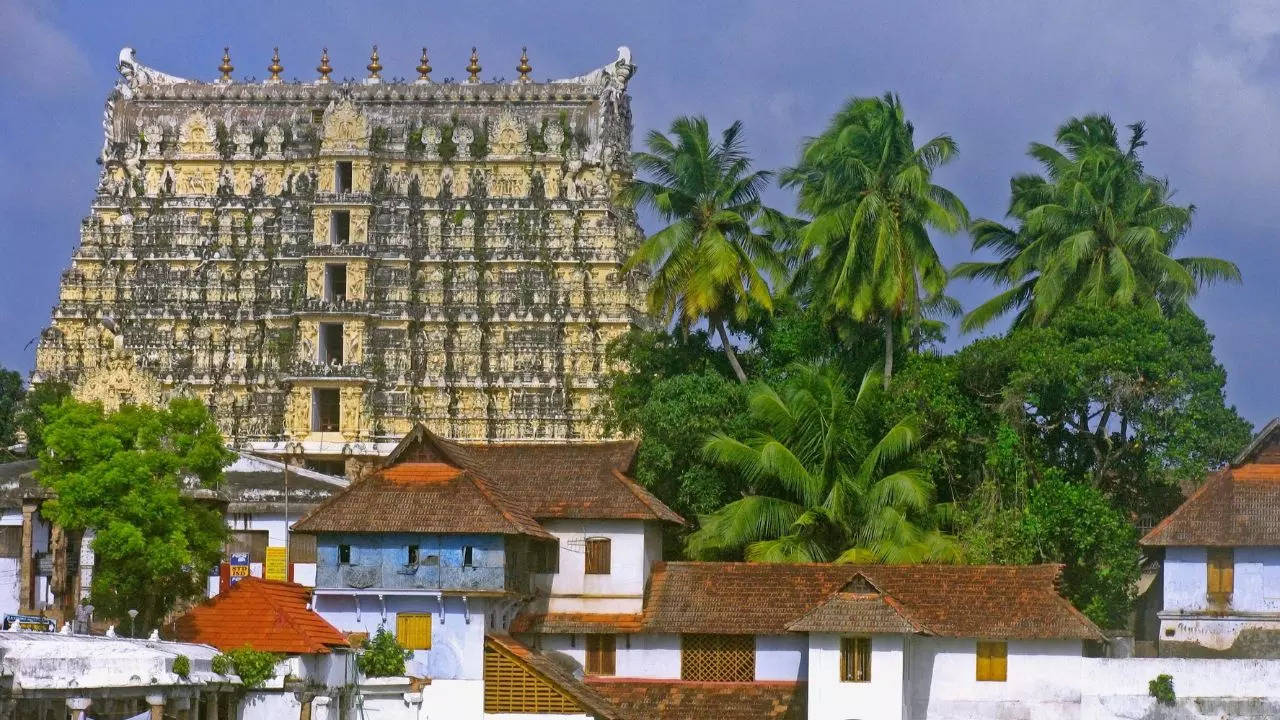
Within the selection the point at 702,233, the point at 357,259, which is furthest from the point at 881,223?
the point at 357,259

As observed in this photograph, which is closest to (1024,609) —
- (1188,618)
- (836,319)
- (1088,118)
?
(1188,618)

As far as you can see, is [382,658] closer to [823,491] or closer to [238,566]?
[823,491]

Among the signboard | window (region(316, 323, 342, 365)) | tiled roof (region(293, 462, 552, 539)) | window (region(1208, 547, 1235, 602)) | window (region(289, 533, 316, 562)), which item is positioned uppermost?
window (region(316, 323, 342, 365))

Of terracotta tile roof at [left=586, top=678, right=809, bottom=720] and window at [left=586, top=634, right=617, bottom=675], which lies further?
window at [left=586, top=634, right=617, bottom=675]

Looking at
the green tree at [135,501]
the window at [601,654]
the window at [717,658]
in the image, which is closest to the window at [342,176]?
the green tree at [135,501]

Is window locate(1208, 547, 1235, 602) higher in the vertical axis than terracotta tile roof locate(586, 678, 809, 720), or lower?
higher

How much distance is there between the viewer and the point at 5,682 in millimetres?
43750

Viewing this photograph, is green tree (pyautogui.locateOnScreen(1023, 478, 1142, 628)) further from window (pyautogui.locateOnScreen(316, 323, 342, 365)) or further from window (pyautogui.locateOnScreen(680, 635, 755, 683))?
window (pyautogui.locateOnScreen(316, 323, 342, 365))

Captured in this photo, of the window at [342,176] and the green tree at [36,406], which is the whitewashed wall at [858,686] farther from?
the window at [342,176]

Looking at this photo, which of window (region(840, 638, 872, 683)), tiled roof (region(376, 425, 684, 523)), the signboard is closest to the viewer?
window (region(840, 638, 872, 683))

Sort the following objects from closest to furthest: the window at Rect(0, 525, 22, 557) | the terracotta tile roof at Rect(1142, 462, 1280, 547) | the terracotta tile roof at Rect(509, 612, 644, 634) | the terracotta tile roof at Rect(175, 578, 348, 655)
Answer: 1. the terracotta tile roof at Rect(175, 578, 348, 655)
2. the terracotta tile roof at Rect(509, 612, 644, 634)
3. the terracotta tile roof at Rect(1142, 462, 1280, 547)
4. the window at Rect(0, 525, 22, 557)

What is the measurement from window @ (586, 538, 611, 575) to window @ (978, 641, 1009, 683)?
29.4 ft

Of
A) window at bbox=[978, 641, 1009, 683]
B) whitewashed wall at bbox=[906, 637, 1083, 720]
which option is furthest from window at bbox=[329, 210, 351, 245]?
window at bbox=[978, 641, 1009, 683]

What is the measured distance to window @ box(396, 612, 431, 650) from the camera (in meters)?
54.7
